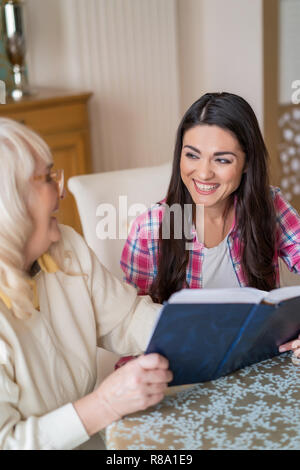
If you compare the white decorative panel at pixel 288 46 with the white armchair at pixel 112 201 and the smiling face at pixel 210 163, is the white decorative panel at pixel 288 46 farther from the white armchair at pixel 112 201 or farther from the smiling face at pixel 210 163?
the smiling face at pixel 210 163

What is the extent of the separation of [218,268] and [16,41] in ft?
6.57

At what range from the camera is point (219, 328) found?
1.04 metres

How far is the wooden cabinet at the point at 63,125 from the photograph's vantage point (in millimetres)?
3084

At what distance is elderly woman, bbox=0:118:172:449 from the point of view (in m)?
1.04

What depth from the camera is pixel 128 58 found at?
Result: 12.3 ft

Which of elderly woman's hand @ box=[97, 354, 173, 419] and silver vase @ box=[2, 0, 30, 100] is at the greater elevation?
silver vase @ box=[2, 0, 30, 100]

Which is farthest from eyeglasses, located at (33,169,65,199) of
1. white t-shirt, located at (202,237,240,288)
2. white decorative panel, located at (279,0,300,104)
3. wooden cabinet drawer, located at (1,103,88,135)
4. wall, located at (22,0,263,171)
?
white decorative panel, located at (279,0,300,104)

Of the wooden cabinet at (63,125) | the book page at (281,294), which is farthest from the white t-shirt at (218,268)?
the wooden cabinet at (63,125)

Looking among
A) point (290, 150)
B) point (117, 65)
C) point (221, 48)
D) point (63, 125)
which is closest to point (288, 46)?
point (221, 48)

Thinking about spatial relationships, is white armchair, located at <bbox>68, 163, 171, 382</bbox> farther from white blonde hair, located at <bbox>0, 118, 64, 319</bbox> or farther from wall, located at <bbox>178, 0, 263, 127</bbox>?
wall, located at <bbox>178, 0, 263, 127</bbox>

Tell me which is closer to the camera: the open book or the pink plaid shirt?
the open book

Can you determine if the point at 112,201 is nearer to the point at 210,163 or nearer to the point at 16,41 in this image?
the point at 210,163

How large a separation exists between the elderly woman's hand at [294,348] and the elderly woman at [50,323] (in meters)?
0.29

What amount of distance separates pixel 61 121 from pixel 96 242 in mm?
1596
